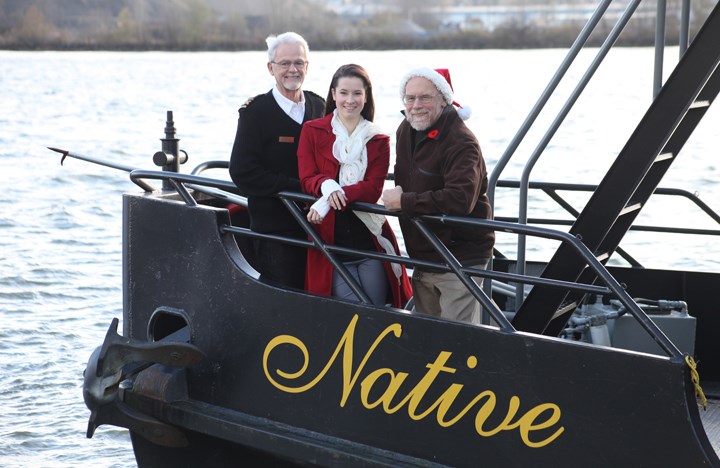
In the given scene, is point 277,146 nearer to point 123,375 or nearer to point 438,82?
point 438,82

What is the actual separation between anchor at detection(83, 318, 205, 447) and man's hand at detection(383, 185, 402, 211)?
1.19m

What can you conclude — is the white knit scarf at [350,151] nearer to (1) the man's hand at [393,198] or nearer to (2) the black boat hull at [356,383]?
(1) the man's hand at [393,198]

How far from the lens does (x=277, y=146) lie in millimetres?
4617

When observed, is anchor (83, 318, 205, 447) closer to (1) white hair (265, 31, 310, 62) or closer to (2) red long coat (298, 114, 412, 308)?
(2) red long coat (298, 114, 412, 308)

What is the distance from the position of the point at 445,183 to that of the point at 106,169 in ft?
57.2

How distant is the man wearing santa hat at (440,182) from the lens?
405 cm

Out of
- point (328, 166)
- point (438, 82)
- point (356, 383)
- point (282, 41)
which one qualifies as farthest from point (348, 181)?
point (356, 383)

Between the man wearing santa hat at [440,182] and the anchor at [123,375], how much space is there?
1.13 meters

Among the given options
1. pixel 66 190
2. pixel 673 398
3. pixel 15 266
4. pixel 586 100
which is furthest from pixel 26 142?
pixel 673 398

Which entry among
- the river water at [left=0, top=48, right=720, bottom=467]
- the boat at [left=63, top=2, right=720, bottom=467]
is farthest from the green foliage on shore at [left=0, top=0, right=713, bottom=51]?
the boat at [left=63, top=2, right=720, bottom=467]

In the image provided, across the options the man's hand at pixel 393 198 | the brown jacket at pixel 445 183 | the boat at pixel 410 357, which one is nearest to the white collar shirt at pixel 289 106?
the boat at pixel 410 357

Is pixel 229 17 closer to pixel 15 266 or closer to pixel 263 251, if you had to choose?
pixel 15 266

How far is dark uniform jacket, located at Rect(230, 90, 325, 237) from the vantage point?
4.54m

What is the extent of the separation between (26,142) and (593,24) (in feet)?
71.6
